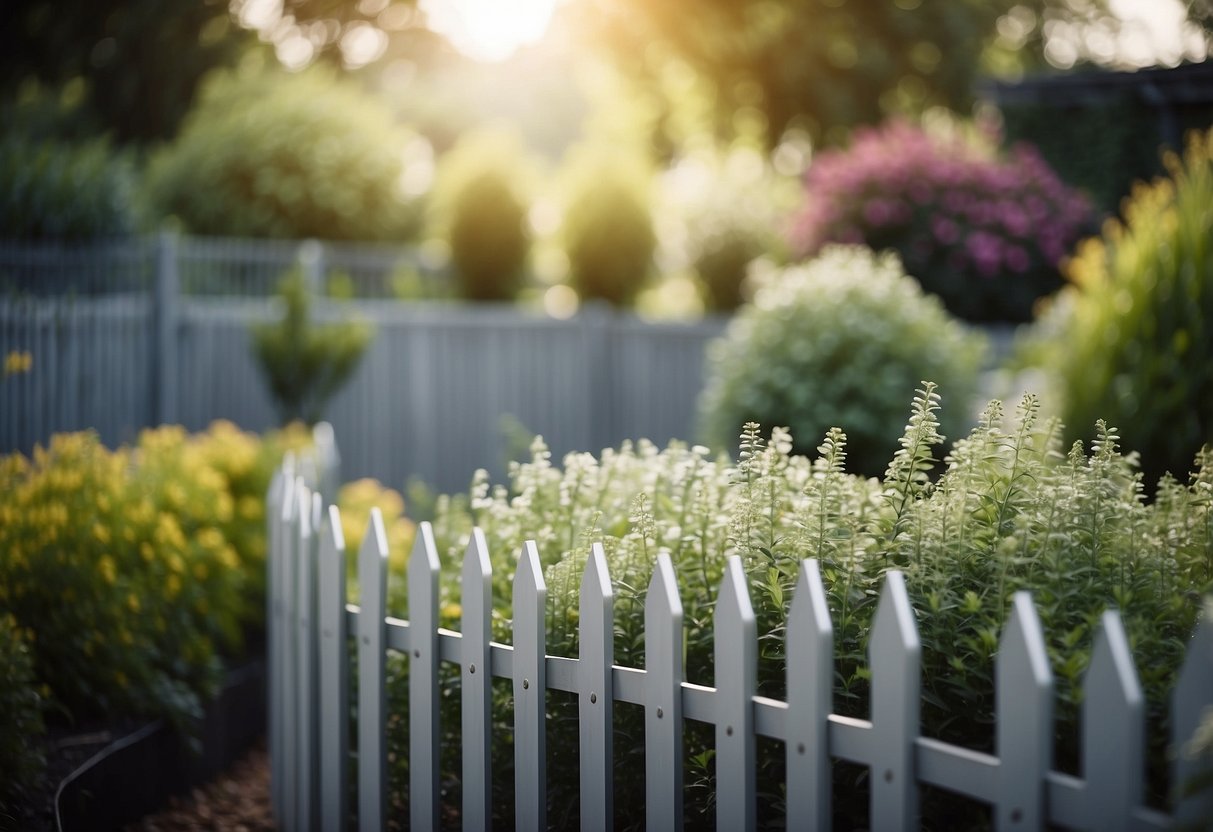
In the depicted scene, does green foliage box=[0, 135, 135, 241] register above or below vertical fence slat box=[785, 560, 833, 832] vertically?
above

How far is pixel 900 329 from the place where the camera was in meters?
6.29

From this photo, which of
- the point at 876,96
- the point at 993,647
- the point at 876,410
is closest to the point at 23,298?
the point at 876,410

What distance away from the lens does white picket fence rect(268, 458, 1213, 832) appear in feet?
5.11

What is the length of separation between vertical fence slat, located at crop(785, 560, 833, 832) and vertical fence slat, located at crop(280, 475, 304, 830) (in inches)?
73.3

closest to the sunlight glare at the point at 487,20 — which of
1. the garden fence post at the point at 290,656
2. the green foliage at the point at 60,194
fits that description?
the green foliage at the point at 60,194

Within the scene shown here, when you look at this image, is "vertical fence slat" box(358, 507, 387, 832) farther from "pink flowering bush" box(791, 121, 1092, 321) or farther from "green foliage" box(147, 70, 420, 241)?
"green foliage" box(147, 70, 420, 241)

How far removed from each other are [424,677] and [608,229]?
32.2 feet

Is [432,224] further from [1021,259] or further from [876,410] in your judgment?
[876,410]

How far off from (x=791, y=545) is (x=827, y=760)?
1.63ft

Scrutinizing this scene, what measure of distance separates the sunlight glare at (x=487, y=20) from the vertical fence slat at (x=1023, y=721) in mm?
19572

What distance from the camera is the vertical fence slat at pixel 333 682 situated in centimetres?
286

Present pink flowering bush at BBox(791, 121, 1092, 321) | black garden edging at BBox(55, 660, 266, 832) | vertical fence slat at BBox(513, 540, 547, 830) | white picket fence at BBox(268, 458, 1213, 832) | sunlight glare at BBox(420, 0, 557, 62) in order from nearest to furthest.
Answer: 1. white picket fence at BBox(268, 458, 1213, 832)
2. vertical fence slat at BBox(513, 540, 547, 830)
3. black garden edging at BBox(55, 660, 266, 832)
4. pink flowering bush at BBox(791, 121, 1092, 321)
5. sunlight glare at BBox(420, 0, 557, 62)

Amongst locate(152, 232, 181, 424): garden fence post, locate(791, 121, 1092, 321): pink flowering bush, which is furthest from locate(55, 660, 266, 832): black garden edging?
locate(791, 121, 1092, 321): pink flowering bush

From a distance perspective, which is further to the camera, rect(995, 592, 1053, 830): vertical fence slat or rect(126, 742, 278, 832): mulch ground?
rect(126, 742, 278, 832): mulch ground
